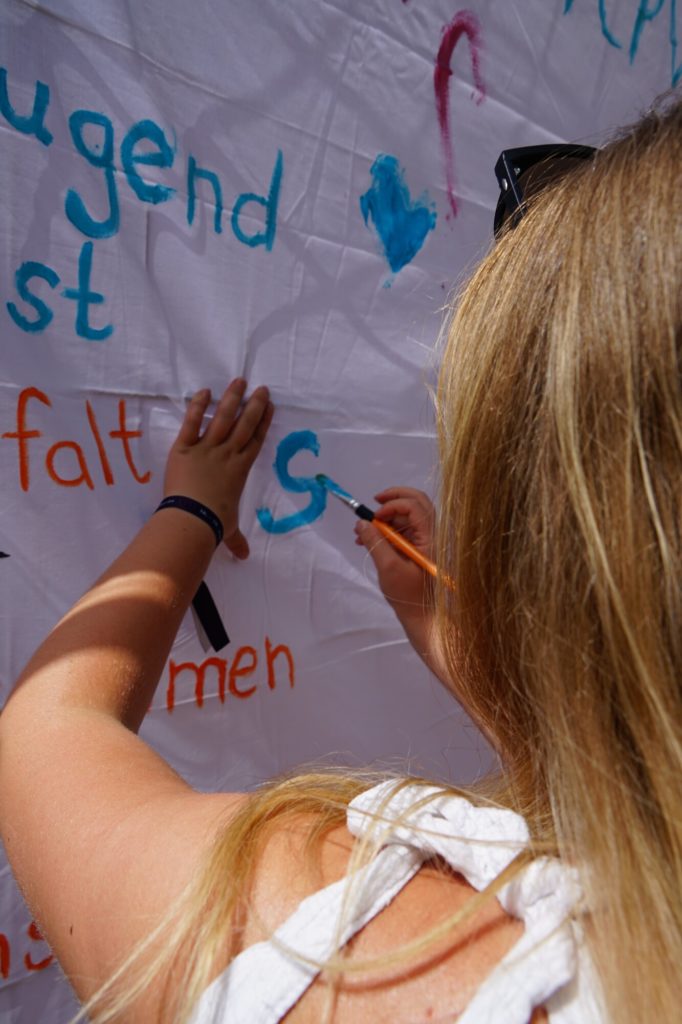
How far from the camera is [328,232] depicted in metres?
0.88

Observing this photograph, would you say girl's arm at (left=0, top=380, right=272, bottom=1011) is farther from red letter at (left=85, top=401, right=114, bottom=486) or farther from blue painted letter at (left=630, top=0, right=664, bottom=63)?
blue painted letter at (left=630, top=0, right=664, bottom=63)

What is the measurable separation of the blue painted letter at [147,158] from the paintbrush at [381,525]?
36 centimetres

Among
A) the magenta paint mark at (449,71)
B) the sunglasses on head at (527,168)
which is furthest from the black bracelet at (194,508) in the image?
the magenta paint mark at (449,71)

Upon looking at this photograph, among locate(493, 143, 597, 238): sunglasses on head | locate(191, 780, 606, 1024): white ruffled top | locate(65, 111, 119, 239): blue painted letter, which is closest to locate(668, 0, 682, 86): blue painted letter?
locate(493, 143, 597, 238): sunglasses on head

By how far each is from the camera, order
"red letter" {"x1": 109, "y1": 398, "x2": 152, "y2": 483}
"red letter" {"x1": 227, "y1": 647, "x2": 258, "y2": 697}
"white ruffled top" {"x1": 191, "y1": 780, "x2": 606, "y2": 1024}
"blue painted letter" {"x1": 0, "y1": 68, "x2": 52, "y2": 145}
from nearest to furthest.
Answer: "white ruffled top" {"x1": 191, "y1": 780, "x2": 606, "y2": 1024}
"blue painted letter" {"x1": 0, "y1": 68, "x2": 52, "y2": 145}
"red letter" {"x1": 109, "y1": 398, "x2": 152, "y2": 483}
"red letter" {"x1": 227, "y1": 647, "x2": 258, "y2": 697}

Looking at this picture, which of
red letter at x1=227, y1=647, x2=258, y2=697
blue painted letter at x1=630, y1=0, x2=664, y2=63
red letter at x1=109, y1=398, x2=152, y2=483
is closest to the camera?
red letter at x1=109, y1=398, x2=152, y2=483

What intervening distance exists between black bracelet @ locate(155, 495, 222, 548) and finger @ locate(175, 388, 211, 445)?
0.07 m

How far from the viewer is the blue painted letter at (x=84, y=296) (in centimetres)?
71

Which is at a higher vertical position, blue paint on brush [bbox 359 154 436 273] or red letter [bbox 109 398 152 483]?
blue paint on brush [bbox 359 154 436 273]

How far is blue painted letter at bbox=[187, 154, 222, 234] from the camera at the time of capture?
76 cm

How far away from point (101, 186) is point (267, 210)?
0.19m

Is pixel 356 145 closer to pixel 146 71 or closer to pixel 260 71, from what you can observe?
pixel 260 71

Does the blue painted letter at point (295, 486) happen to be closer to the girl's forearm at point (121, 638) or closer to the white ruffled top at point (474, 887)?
the girl's forearm at point (121, 638)

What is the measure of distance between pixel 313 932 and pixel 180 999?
7cm
